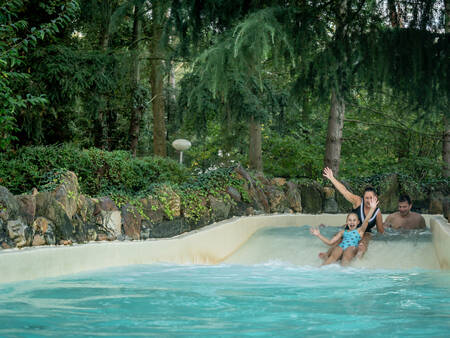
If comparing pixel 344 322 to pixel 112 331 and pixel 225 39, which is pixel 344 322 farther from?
pixel 225 39

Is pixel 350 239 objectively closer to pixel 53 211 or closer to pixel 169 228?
pixel 169 228

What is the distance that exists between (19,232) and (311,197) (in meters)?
7.83

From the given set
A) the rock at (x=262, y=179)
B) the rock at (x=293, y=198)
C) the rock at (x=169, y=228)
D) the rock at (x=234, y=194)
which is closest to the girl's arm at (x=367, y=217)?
the rock at (x=169, y=228)

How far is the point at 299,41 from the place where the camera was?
7.39 metres

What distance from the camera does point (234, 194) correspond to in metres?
10.3

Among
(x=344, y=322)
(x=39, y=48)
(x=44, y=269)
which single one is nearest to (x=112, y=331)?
(x=344, y=322)

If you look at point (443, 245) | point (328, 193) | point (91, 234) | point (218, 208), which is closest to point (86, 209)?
point (91, 234)

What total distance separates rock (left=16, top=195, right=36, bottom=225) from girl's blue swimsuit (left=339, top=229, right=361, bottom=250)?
4.28 m

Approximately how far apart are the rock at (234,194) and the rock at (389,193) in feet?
15.0

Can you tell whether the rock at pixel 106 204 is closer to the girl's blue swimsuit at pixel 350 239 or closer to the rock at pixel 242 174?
the girl's blue swimsuit at pixel 350 239

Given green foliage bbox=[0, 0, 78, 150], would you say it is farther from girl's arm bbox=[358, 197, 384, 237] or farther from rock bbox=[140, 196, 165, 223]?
girl's arm bbox=[358, 197, 384, 237]

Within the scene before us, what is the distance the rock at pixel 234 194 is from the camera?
10.2 metres

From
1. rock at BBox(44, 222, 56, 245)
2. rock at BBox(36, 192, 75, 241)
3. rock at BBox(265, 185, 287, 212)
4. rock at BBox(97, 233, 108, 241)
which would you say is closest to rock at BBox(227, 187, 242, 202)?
rock at BBox(265, 185, 287, 212)

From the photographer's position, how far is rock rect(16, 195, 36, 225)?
6031mm
